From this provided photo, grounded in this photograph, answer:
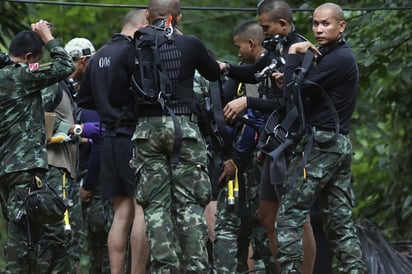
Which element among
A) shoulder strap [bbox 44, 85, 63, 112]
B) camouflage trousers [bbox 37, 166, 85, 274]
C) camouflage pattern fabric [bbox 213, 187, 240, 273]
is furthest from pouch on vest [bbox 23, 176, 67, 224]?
camouflage pattern fabric [bbox 213, 187, 240, 273]

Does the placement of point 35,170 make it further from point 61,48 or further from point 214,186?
point 214,186

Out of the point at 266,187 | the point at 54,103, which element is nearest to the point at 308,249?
the point at 266,187

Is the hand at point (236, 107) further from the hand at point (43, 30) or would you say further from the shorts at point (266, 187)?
the hand at point (43, 30)

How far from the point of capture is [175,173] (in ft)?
31.0

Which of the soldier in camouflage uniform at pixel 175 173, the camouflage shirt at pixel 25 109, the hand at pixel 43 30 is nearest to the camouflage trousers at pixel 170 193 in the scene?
the soldier in camouflage uniform at pixel 175 173

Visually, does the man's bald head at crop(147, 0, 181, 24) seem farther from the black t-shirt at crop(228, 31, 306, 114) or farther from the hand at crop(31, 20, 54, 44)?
the hand at crop(31, 20, 54, 44)

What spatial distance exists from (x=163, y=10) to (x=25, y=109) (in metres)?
1.58

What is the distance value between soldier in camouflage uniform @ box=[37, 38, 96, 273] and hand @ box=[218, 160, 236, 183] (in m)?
1.32

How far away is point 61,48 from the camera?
10.3m

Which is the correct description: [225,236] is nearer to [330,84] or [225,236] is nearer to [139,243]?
[139,243]

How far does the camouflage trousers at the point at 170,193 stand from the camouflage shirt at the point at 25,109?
1.13m

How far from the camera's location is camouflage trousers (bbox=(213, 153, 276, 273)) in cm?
1107

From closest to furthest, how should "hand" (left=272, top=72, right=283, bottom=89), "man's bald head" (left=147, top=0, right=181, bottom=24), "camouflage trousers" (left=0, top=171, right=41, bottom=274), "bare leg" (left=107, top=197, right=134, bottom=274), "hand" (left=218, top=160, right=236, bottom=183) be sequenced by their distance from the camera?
"man's bald head" (left=147, top=0, right=181, bottom=24) → "hand" (left=272, top=72, right=283, bottom=89) → "camouflage trousers" (left=0, top=171, right=41, bottom=274) → "bare leg" (left=107, top=197, right=134, bottom=274) → "hand" (left=218, top=160, right=236, bottom=183)

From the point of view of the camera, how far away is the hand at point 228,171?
11203 millimetres
